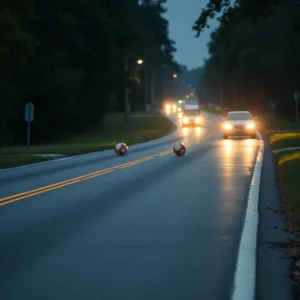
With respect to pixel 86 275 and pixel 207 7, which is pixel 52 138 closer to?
pixel 207 7

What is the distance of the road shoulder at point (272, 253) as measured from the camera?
28.2 ft

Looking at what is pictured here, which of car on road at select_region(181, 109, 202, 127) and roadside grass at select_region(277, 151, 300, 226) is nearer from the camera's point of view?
roadside grass at select_region(277, 151, 300, 226)

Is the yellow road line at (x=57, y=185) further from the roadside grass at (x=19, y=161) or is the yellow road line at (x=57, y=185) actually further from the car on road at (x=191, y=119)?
the car on road at (x=191, y=119)

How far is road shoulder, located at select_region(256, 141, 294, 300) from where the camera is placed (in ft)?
28.2

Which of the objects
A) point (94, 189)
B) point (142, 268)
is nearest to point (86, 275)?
point (142, 268)

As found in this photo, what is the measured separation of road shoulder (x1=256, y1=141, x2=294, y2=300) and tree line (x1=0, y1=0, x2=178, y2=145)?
3541cm

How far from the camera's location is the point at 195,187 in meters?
19.5

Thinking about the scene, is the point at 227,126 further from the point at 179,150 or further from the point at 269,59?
the point at 269,59

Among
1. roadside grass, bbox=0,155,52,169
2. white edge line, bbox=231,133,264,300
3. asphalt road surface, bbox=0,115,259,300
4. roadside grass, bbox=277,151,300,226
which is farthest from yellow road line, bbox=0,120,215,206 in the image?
roadside grass, bbox=277,151,300,226

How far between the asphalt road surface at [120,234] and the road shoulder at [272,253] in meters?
0.38

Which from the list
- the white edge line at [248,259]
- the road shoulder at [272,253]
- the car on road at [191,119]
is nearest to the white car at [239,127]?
the car on road at [191,119]

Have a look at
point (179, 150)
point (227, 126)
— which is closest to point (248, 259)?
point (179, 150)

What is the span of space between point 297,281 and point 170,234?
3377mm

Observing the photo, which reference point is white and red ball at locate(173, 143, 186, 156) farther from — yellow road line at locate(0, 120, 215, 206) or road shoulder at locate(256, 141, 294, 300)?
road shoulder at locate(256, 141, 294, 300)
